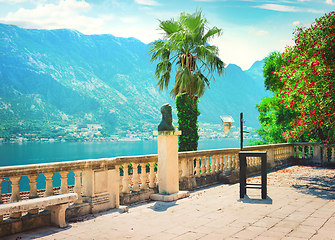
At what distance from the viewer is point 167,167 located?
748cm

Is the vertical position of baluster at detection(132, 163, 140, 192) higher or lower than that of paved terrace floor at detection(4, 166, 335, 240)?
higher

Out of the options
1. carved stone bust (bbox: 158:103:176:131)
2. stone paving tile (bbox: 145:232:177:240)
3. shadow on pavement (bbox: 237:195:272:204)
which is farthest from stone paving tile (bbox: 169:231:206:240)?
carved stone bust (bbox: 158:103:176:131)

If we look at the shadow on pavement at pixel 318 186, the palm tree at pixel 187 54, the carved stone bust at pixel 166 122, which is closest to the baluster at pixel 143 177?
the carved stone bust at pixel 166 122

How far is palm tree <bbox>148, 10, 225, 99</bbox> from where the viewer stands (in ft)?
48.7

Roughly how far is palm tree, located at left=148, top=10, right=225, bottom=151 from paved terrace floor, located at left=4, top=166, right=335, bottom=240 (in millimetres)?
7948

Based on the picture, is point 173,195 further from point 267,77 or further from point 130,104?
point 130,104

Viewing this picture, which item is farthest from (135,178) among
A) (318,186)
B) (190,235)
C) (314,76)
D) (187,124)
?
(187,124)

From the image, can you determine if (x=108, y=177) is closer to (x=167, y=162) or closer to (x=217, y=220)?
(x=167, y=162)

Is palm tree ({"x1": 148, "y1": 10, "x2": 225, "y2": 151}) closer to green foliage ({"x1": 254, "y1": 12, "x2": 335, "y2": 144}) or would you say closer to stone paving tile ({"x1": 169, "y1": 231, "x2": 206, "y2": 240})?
green foliage ({"x1": 254, "y1": 12, "x2": 335, "y2": 144})

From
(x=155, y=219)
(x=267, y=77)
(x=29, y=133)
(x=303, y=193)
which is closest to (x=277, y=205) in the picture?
(x=303, y=193)

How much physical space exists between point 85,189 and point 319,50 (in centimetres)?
805

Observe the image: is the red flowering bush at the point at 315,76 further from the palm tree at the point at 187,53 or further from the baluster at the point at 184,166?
the palm tree at the point at 187,53

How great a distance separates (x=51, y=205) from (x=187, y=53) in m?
11.5

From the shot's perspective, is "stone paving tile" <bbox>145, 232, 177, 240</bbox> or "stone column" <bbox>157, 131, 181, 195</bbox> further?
"stone column" <bbox>157, 131, 181, 195</bbox>
